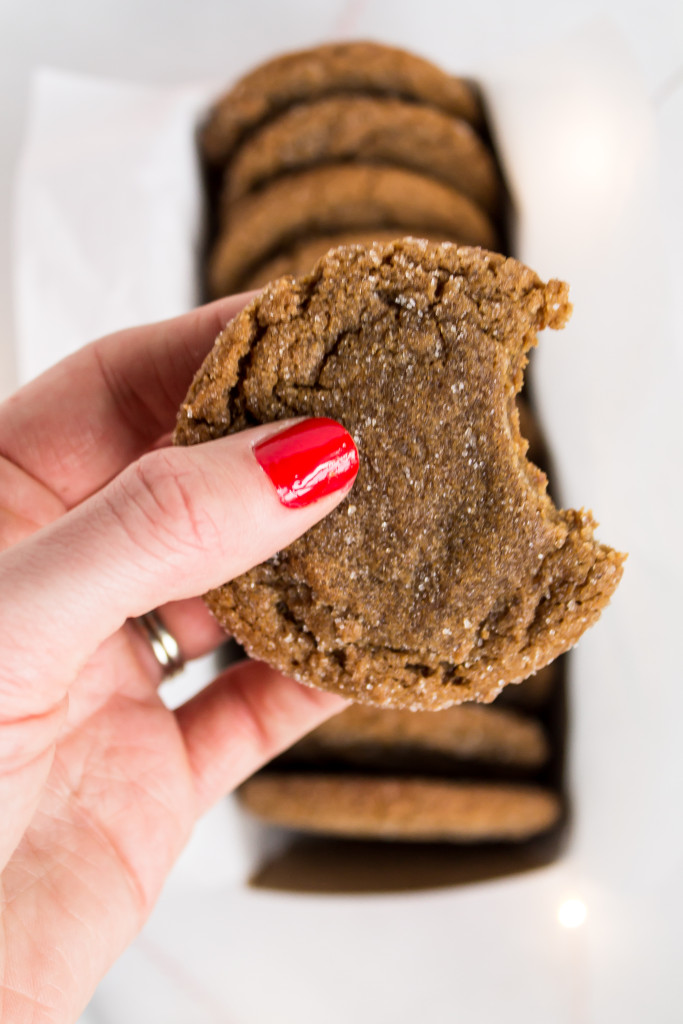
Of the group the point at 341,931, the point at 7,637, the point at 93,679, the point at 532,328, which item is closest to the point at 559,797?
the point at 341,931

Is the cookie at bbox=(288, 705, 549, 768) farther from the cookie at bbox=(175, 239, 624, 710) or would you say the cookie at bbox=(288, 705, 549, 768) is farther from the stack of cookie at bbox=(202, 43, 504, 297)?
the stack of cookie at bbox=(202, 43, 504, 297)

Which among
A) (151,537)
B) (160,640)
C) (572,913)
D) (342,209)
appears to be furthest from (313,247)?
(572,913)

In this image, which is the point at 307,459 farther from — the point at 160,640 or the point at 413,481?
the point at 160,640

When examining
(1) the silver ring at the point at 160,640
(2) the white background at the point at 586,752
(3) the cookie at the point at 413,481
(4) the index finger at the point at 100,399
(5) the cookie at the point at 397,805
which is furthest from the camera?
(2) the white background at the point at 586,752

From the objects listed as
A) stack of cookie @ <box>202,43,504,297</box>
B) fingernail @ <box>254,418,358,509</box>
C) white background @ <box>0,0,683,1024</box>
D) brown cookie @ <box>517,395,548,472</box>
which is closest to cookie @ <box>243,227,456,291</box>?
stack of cookie @ <box>202,43,504,297</box>

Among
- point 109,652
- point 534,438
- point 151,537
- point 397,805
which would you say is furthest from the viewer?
point 534,438

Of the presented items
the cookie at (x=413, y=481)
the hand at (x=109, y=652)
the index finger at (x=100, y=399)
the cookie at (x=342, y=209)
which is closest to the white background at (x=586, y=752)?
the cookie at (x=342, y=209)

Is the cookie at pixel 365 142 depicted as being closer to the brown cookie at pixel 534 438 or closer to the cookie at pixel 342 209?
the cookie at pixel 342 209
